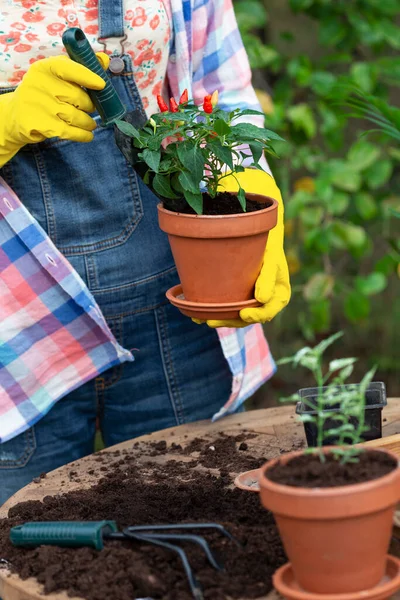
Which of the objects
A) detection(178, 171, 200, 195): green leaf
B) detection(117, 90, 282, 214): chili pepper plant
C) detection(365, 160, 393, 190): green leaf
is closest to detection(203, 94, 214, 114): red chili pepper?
detection(117, 90, 282, 214): chili pepper plant

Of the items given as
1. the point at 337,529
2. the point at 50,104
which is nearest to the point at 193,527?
the point at 337,529

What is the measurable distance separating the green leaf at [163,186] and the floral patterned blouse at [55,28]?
0.33 metres

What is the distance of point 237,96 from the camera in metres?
1.58

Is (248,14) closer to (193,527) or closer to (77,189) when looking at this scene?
(77,189)

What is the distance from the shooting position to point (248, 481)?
1.21 meters

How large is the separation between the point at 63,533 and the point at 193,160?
525 millimetres

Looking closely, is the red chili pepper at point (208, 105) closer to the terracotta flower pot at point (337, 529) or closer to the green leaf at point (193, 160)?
the green leaf at point (193, 160)

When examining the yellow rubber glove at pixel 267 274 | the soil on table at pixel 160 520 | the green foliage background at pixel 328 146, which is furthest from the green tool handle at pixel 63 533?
the green foliage background at pixel 328 146

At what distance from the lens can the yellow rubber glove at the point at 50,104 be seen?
48.9 inches

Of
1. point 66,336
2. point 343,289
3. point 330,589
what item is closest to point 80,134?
point 66,336

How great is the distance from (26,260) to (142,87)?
363mm

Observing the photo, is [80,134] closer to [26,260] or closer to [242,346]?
[26,260]

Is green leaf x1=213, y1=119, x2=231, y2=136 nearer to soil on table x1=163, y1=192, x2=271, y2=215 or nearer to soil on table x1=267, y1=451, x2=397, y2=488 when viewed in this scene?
soil on table x1=163, y1=192, x2=271, y2=215

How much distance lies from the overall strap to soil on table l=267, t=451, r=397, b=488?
0.82m
